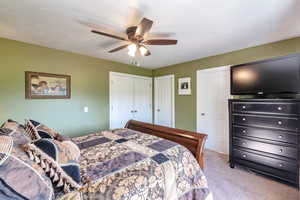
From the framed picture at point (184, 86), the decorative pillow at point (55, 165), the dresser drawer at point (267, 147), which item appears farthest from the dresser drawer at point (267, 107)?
the decorative pillow at point (55, 165)

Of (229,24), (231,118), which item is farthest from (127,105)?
(229,24)

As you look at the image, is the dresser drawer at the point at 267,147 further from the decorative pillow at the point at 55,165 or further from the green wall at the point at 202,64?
the decorative pillow at the point at 55,165

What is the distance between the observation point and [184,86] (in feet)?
13.5

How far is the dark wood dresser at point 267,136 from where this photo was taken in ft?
6.65

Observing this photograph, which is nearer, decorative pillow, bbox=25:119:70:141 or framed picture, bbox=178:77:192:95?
decorative pillow, bbox=25:119:70:141

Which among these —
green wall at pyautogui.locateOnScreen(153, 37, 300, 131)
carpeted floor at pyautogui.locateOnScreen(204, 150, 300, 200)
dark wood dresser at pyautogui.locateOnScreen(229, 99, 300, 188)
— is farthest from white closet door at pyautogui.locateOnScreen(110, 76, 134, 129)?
dark wood dresser at pyautogui.locateOnScreen(229, 99, 300, 188)

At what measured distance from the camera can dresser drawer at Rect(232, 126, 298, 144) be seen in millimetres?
2051

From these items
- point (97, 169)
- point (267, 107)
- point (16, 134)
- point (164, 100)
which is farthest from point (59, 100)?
point (267, 107)

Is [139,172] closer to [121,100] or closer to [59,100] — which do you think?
[59,100]

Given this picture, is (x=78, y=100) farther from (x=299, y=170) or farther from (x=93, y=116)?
(x=299, y=170)

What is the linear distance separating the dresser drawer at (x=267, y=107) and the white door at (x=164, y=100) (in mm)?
2099

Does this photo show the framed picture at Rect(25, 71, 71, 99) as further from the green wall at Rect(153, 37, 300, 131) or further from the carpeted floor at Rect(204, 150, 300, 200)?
the carpeted floor at Rect(204, 150, 300, 200)

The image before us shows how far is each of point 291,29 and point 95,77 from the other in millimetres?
3947

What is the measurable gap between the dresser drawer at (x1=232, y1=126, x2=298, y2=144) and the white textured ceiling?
63.6 inches
